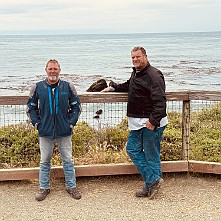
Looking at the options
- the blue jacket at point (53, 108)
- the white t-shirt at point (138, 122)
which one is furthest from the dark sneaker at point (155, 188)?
the blue jacket at point (53, 108)

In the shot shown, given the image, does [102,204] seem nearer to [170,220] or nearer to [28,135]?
[170,220]

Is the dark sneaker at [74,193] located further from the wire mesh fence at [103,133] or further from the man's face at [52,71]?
the man's face at [52,71]

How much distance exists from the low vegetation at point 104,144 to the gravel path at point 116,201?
13.8 inches

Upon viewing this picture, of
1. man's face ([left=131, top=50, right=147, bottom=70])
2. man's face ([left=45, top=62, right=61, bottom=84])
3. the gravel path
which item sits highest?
man's face ([left=131, top=50, right=147, bottom=70])

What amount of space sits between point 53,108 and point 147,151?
118 centimetres

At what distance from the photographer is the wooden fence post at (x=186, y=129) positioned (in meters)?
5.99

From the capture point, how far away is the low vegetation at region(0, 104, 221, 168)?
6324mm

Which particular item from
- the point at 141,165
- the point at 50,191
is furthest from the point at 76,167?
the point at 141,165

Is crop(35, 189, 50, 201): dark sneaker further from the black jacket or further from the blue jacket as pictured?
the black jacket

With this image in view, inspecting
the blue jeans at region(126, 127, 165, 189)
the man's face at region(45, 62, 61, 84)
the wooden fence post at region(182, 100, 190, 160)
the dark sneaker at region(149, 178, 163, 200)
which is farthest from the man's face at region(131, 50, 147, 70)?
the dark sneaker at region(149, 178, 163, 200)

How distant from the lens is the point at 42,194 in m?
5.45

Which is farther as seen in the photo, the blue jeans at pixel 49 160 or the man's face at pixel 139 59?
the blue jeans at pixel 49 160

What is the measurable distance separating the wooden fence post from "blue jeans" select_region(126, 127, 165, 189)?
2.29 feet

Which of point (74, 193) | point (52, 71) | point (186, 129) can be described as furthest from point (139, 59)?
point (74, 193)
